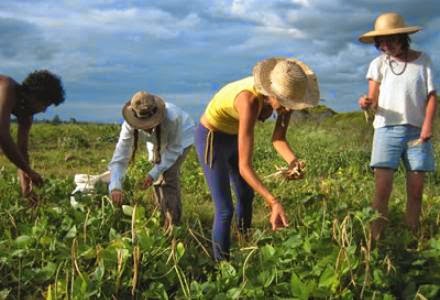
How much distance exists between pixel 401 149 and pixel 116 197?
67.9 inches

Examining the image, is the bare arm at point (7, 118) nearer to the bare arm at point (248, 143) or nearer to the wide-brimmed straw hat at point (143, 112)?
the wide-brimmed straw hat at point (143, 112)

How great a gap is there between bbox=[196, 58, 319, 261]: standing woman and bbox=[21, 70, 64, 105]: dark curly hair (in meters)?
1.09

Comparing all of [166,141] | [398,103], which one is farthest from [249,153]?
[166,141]

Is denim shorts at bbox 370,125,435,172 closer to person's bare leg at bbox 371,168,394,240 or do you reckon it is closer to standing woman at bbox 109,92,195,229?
person's bare leg at bbox 371,168,394,240

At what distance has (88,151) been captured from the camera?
11438 mm

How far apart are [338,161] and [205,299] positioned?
523 cm

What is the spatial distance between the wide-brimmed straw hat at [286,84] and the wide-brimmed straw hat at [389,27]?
86 cm

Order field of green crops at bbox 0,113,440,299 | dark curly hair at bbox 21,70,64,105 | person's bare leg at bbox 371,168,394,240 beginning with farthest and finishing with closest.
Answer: dark curly hair at bbox 21,70,64,105
person's bare leg at bbox 371,168,394,240
field of green crops at bbox 0,113,440,299

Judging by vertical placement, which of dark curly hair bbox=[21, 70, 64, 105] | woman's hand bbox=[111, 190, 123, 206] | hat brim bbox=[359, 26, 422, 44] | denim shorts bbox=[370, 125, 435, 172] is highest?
hat brim bbox=[359, 26, 422, 44]

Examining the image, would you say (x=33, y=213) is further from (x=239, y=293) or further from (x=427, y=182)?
(x=427, y=182)

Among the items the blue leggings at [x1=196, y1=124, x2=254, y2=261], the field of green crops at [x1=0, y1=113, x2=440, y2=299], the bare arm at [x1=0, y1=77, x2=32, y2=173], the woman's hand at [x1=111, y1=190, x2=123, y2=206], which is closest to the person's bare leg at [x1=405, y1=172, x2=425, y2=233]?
the field of green crops at [x1=0, y1=113, x2=440, y2=299]

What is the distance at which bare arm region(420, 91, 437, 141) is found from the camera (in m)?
3.80

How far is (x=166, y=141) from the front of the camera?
4336 millimetres

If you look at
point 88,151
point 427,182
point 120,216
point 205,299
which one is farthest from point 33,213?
point 88,151
